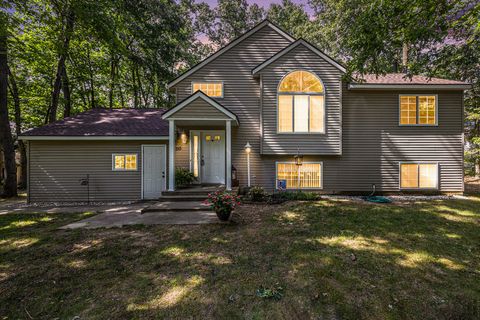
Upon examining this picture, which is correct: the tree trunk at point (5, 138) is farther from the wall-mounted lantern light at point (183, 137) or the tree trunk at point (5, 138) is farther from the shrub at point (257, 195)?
the shrub at point (257, 195)

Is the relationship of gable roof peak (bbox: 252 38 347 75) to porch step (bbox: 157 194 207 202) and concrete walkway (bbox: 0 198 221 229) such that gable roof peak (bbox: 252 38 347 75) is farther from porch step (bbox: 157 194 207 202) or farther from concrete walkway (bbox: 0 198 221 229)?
concrete walkway (bbox: 0 198 221 229)

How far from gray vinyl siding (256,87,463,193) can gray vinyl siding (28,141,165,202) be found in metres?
6.59

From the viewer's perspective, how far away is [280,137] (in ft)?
31.0

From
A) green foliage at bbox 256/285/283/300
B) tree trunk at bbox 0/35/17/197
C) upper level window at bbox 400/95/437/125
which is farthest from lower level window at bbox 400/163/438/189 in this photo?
tree trunk at bbox 0/35/17/197

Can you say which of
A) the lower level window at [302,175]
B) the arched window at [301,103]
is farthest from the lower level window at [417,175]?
the arched window at [301,103]

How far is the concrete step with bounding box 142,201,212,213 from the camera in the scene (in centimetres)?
664

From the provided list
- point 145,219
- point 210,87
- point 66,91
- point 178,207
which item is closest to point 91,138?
point 145,219

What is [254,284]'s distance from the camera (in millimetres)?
2977

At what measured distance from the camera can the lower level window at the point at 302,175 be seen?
9.70 m

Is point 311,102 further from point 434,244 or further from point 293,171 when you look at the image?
point 434,244

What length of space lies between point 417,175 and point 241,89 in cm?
957

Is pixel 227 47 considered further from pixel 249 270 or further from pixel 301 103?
pixel 249 270

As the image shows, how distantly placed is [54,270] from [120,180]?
6.45 metres

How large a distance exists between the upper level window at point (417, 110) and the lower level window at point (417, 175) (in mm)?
2091
